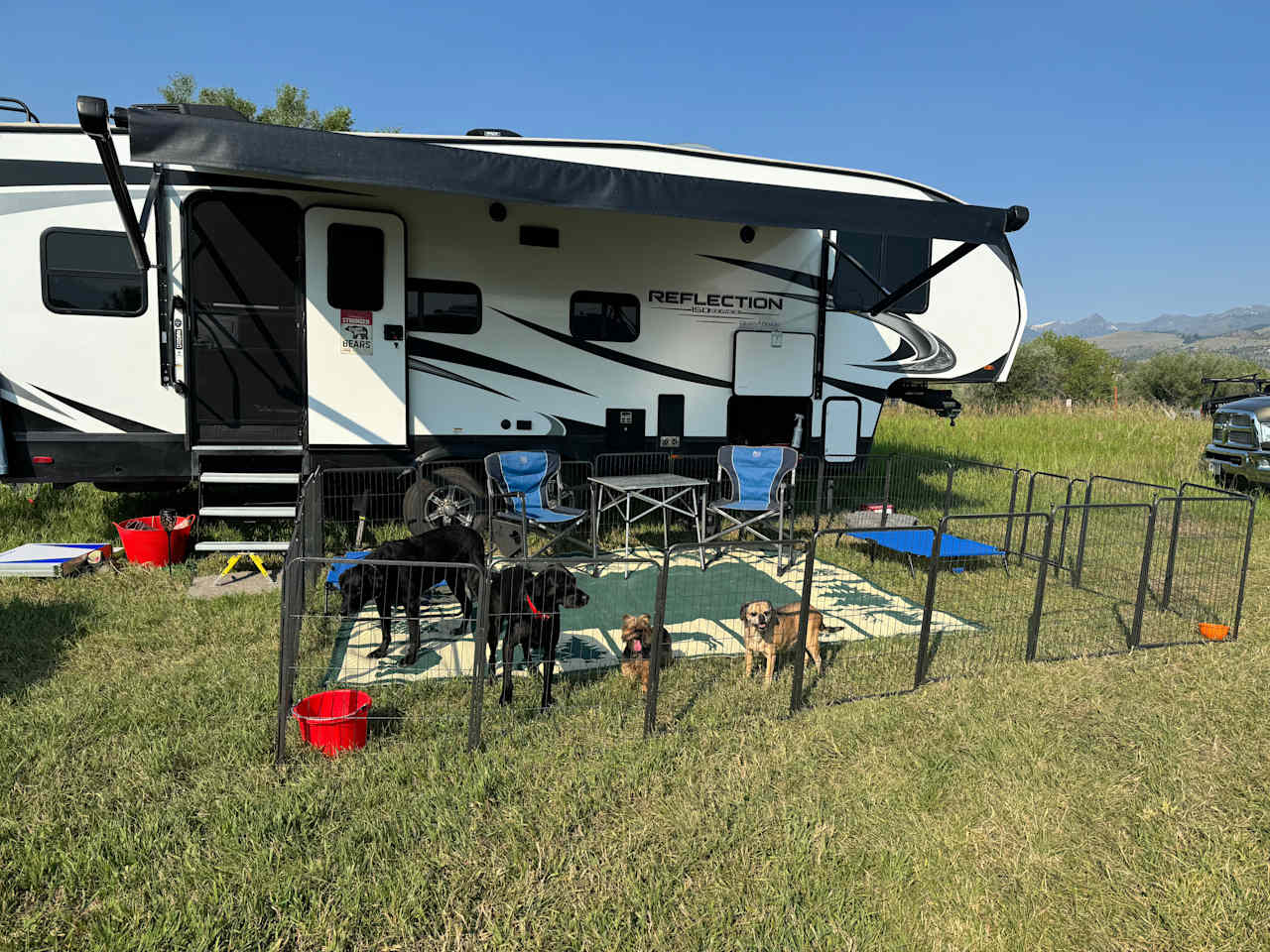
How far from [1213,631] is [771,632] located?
3257 mm

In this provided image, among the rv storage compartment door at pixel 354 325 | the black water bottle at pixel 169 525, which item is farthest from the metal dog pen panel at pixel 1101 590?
the black water bottle at pixel 169 525

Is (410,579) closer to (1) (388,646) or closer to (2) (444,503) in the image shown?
(1) (388,646)

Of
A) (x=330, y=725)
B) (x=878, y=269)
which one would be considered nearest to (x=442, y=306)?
(x=330, y=725)

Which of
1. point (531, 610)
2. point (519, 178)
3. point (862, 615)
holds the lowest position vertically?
point (862, 615)

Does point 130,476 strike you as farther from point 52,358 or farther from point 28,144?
point 28,144

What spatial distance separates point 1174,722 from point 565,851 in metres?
3.05

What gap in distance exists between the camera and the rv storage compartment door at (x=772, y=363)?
7.64 metres

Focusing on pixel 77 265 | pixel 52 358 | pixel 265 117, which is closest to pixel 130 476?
pixel 52 358

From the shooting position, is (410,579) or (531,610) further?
(410,579)

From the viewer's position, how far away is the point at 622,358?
732cm

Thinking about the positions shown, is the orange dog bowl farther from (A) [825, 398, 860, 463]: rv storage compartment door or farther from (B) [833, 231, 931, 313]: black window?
(B) [833, 231, 931, 313]: black window

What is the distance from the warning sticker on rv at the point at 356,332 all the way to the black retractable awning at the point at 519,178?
153 cm

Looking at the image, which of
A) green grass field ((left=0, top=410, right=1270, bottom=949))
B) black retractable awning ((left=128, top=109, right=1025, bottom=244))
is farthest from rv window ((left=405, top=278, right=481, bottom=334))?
green grass field ((left=0, top=410, right=1270, bottom=949))

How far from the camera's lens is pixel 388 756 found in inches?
132
